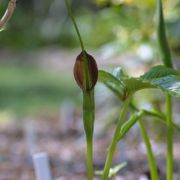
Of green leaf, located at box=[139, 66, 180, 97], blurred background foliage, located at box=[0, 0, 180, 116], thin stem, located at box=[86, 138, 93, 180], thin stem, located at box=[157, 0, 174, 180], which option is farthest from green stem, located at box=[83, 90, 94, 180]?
blurred background foliage, located at box=[0, 0, 180, 116]

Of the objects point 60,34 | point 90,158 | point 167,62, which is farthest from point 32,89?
point 90,158

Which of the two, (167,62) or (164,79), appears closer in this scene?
(164,79)

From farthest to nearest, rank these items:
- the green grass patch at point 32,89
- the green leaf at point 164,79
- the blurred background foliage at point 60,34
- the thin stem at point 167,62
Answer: the green grass patch at point 32,89
the blurred background foliage at point 60,34
the thin stem at point 167,62
the green leaf at point 164,79

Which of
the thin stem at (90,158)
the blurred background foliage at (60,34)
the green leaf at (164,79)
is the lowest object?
the thin stem at (90,158)

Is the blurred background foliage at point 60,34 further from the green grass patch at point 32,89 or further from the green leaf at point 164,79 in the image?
the green leaf at point 164,79

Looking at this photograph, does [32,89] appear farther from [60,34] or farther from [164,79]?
[164,79]

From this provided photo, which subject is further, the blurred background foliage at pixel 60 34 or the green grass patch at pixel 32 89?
the green grass patch at pixel 32 89

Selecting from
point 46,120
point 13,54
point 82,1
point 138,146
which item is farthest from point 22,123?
point 82,1

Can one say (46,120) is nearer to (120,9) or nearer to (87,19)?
(87,19)

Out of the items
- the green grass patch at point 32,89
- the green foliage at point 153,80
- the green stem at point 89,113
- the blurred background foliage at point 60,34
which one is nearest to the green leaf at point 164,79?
the green foliage at point 153,80
